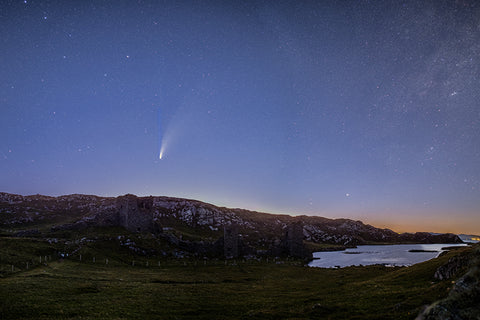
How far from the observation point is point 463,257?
21125 millimetres

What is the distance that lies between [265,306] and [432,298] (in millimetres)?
15596

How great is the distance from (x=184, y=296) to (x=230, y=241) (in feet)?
175

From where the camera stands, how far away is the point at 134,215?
84500 millimetres

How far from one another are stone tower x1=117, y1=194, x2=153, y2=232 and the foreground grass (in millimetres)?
40792

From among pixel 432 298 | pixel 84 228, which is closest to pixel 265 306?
pixel 432 298

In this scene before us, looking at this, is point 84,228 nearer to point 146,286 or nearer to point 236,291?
point 146,286

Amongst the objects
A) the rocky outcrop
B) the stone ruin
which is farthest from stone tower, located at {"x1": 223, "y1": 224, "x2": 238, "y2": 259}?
the rocky outcrop

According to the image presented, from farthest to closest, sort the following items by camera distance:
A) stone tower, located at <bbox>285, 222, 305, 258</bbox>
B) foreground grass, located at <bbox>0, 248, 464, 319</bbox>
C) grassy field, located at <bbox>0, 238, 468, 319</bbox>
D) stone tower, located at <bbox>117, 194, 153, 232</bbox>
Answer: stone tower, located at <bbox>285, 222, 305, 258</bbox>, stone tower, located at <bbox>117, 194, 153, 232</bbox>, grassy field, located at <bbox>0, 238, 468, 319</bbox>, foreground grass, located at <bbox>0, 248, 464, 319</bbox>

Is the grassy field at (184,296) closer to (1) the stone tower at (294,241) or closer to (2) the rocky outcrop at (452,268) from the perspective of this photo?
(2) the rocky outcrop at (452,268)

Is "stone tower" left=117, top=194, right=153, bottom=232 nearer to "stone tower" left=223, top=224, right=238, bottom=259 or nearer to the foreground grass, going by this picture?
"stone tower" left=223, top=224, right=238, bottom=259

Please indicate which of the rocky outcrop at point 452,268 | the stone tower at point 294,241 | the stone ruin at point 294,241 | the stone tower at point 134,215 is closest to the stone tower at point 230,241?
the stone tower at point 134,215

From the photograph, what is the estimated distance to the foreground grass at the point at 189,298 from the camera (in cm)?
2083

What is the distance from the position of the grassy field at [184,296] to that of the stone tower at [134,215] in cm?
3691

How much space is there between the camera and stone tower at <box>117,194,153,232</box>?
8394cm
